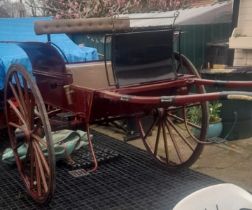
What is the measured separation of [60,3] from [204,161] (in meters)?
7.47

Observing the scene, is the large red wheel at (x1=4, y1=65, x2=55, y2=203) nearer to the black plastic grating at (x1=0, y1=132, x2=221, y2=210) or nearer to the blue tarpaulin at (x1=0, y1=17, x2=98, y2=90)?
the black plastic grating at (x1=0, y1=132, x2=221, y2=210)

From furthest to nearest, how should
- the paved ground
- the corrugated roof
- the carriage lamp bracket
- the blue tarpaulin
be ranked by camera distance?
1. the corrugated roof
2. the blue tarpaulin
3. the paved ground
4. the carriage lamp bracket

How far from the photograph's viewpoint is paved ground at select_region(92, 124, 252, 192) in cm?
438

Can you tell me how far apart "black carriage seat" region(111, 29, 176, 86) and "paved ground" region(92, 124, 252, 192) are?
1.45 meters

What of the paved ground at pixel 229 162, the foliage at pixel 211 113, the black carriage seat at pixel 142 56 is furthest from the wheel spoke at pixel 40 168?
the foliage at pixel 211 113

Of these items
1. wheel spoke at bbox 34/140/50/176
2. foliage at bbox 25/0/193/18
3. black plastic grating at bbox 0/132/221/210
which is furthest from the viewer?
foliage at bbox 25/0/193/18

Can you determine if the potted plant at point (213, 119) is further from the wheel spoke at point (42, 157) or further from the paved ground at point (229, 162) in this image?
the wheel spoke at point (42, 157)

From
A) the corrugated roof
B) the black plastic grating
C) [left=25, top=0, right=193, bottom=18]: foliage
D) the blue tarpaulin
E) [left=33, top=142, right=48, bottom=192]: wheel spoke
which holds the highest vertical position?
[left=25, top=0, right=193, bottom=18]: foliage

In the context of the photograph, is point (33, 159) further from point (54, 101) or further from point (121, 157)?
point (121, 157)

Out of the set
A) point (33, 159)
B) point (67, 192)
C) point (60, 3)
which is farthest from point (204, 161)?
point (60, 3)

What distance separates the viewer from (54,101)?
378cm

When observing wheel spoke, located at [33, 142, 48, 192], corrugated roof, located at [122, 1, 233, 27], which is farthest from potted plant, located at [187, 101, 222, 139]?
wheel spoke, located at [33, 142, 48, 192]

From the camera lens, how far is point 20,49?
5.16m

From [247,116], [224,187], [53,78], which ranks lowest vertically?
[247,116]
